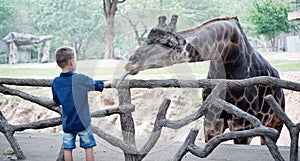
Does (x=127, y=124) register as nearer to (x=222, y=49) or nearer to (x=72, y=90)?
(x=72, y=90)

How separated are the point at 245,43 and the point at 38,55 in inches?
600

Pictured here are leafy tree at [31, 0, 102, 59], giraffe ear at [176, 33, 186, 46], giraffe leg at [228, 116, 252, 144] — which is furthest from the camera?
leafy tree at [31, 0, 102, 59]

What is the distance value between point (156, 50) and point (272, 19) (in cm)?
1155

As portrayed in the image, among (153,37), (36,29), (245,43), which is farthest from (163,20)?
Result: (36,29)

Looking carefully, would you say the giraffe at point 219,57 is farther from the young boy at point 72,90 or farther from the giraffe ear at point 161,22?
the young boy at point 72,90

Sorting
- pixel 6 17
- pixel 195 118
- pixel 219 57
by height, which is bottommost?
pixel 6 17

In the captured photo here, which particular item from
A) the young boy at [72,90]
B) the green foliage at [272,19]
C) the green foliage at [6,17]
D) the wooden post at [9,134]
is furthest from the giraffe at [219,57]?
the green foliage at [6,17]

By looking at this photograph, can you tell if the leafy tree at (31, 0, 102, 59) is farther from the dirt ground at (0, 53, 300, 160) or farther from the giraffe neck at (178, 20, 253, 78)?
the giraffe neck at (178, 20, 253, 78)

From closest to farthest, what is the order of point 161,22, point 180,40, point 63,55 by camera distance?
point 63,55
point 161,22
point 180,40

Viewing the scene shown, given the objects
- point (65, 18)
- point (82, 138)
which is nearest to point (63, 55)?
point (82, 138)

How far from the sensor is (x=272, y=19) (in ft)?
43.7

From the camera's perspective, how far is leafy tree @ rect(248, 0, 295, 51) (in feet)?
43.4

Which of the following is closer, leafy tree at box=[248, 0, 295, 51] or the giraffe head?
the giraffe head

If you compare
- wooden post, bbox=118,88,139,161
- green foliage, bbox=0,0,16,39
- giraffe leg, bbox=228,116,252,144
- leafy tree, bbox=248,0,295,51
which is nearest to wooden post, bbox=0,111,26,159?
wooden post, bbox=118,88,139,161
